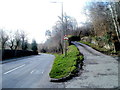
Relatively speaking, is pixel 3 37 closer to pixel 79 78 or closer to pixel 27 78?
pixel 27 78

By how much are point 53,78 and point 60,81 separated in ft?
1.64

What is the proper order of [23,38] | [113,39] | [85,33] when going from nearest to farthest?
1. [113,39]
2. [85,33]
3. [23,38]

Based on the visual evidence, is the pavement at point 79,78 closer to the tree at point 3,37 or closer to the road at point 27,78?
the road at point 27,78

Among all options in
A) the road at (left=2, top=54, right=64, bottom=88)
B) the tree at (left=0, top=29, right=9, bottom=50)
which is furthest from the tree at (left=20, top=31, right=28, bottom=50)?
the road at (left=2, top=54, right=64, bottom=88)

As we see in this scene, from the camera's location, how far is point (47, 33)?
60.4 m

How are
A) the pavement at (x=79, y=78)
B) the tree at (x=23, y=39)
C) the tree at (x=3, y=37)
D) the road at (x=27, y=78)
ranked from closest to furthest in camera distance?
the pavement at (x=79, y=78) → the road at (x=27, y=78) → the tree at (x=3, y=37) → the tree at (x=23, y=39)

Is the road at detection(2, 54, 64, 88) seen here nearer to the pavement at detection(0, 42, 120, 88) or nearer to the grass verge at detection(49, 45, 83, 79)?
the pavement at detection(0, 42, 120, 88)

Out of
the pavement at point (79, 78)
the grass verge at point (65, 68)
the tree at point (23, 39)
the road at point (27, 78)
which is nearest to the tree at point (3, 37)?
the tree at point (23, 39)

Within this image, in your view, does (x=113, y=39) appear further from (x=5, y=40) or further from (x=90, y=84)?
(x=5, y=40)

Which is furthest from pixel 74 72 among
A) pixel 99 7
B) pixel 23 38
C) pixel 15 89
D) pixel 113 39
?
Result: pixel 23 38

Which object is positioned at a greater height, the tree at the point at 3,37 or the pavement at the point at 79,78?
the tree at the point at 3,37

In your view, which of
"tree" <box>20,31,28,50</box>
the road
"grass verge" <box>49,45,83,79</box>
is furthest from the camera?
"tree" <box>20,31,28,50</box>

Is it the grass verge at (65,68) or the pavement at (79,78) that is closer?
the pavement at (79,78)

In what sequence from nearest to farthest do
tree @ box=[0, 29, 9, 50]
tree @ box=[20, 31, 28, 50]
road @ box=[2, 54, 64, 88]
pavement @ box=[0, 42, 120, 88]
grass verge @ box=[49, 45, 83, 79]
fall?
pavement @ box=[0, 42, 120, 88]
road @ box=[2, 54, 64, 88]
grass verge @ box=[49, 45, 83, 79]
tree @ box=[0, 29, 9, 50]
tree @ box=[20, 31, 28, 50]
